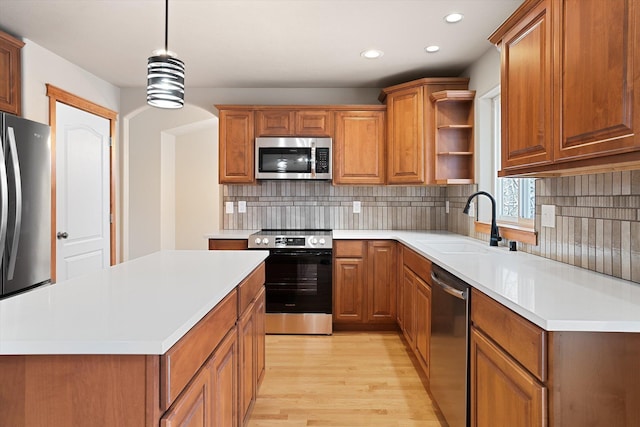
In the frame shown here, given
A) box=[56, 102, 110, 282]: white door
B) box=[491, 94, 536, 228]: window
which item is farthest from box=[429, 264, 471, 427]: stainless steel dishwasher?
box=[56, 102, 110, 282]: white door

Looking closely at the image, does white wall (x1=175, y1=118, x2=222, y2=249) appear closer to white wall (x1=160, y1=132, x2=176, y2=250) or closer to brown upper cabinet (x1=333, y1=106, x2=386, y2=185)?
white wall (x1=160, y1=132, x2=176, y2=250)

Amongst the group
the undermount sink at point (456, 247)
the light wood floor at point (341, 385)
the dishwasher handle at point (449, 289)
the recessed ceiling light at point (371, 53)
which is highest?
the recessed ceiling light at point (371, 53)

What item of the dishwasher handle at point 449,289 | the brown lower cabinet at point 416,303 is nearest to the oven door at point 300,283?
the brown lower cabinet at point 416,303

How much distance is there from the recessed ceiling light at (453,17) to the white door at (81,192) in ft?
10.6

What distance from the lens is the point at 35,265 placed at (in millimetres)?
2883

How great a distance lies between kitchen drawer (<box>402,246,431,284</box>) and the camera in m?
2.65

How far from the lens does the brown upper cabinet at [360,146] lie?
13.6 feet

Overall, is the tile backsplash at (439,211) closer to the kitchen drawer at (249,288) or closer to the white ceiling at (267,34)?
the white ceiling at (267,34)

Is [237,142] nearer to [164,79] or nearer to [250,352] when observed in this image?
[164,79]

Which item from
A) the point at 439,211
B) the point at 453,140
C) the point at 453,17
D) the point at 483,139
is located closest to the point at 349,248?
the point at 439,211

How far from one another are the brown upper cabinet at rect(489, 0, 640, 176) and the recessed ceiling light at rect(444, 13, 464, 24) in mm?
632

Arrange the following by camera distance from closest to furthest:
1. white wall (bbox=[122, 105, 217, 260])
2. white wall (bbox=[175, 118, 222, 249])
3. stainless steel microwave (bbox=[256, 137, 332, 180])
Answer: stainless steel microwave (bbox=[256, 137, 332, 180]) → white wall (bbox=[122, 105, 217, 260]) → white wall (bbox=[175, 118, 222, 249])

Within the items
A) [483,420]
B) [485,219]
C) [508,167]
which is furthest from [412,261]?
[483,420]

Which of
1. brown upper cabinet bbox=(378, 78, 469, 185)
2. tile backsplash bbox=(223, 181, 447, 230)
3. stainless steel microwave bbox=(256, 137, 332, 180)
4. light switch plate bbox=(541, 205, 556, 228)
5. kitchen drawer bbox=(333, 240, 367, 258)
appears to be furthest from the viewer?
tile backsplash bbox=(223, 181, 447, 230)
